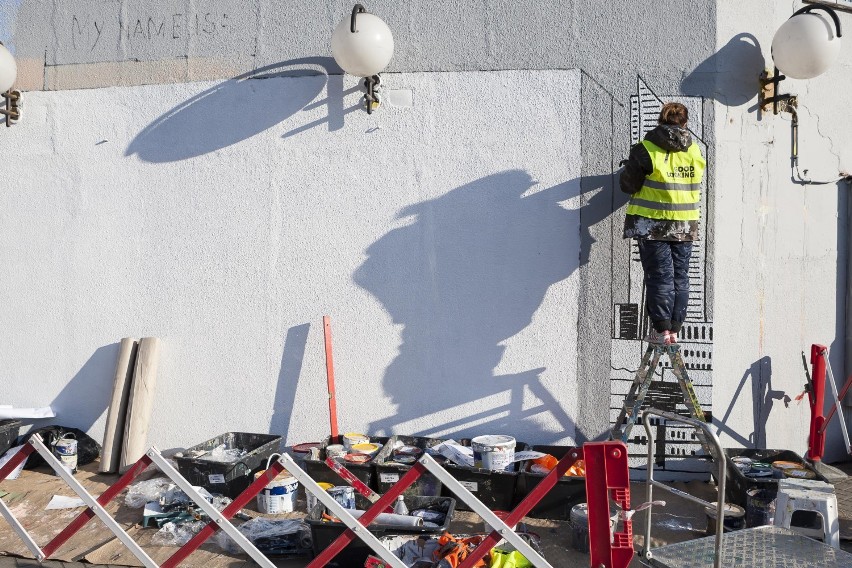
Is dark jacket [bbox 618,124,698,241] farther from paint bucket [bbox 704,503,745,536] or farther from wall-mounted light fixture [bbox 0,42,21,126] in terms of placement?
wall-mounted light fixture [bbox 0,42,21,126]

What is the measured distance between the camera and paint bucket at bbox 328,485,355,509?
4.20 meters

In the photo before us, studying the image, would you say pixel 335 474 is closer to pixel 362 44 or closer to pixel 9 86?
pixel 362 44

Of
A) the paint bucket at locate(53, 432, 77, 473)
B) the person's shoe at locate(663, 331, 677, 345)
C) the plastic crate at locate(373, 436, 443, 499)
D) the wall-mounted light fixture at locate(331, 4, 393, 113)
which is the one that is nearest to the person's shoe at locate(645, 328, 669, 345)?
the person's shoe at locate(663, 331, 677, 345)

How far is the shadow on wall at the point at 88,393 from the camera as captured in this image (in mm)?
5922

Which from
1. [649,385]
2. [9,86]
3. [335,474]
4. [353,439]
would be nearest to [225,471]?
[335,474]

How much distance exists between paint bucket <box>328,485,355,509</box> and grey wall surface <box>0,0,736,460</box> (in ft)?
6.22

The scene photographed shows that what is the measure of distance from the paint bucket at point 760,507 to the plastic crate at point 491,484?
140 centimetres

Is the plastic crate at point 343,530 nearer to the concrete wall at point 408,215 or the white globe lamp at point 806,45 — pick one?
the concrete wall at point 408,215

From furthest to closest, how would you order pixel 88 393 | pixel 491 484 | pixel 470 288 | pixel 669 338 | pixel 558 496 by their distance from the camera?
pixel 88 393 < pixel 470 288 < pixel 669 338 < pixel 491 484 < pixel 558 496

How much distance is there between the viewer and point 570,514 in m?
4.30

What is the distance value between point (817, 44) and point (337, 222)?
356cm

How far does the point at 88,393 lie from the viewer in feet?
19.5

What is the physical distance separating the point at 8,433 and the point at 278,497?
269 centimetres

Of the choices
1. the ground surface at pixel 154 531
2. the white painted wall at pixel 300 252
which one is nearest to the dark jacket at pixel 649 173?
the white painted wall at pixel 300 252
